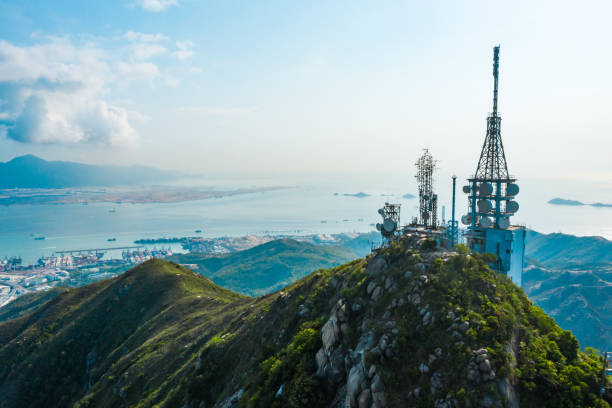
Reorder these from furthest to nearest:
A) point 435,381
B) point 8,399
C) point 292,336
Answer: point 8,399 → point 292,336 → point 435,381

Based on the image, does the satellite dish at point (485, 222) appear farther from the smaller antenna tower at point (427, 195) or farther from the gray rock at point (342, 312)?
the gray rock at point (342, 312)

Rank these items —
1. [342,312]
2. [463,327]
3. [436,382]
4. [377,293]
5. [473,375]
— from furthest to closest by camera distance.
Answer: [377,293], [342,312], [463,327], [436,382], [473,375]

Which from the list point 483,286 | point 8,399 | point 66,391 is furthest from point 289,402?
point 8,399

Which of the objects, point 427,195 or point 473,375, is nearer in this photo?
point 473,375

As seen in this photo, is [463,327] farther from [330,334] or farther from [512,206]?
[512,206]

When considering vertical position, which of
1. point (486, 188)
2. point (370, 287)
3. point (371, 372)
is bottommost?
point (371, 372)

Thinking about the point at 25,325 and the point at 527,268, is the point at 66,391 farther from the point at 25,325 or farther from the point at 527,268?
the point at 527,268

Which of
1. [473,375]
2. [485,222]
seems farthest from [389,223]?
[473,375]
